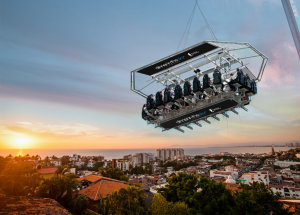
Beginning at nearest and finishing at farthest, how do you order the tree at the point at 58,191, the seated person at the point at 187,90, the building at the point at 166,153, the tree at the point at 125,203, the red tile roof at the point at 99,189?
1. the seated person at the point at 187,90
2. the tree at the point at 125,203
3. the tree at the point at 58,191
4. the red tile roof at the point at 99,189
5. the building at the point at 166,153

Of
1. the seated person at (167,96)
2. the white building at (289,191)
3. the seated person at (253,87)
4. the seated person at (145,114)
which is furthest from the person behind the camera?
the white building at (289,191)

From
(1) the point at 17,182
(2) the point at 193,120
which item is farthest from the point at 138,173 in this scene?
(2) the point at 193,120

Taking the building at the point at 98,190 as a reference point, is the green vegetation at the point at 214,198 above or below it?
above

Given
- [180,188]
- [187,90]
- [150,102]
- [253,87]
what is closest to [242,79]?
[253,87]

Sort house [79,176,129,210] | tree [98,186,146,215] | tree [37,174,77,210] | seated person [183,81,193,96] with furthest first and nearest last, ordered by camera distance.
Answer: house [79,176,129,210] → tree [37,174,77,210] → tree [98,186,146,215] → seated person [183,81,193,96]

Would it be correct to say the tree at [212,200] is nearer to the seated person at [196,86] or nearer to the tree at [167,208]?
the tree at [167,208]

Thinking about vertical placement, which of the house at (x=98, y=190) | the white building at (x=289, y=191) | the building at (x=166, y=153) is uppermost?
the house at (x=98, y=190)

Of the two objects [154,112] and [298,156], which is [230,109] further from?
[298,156]

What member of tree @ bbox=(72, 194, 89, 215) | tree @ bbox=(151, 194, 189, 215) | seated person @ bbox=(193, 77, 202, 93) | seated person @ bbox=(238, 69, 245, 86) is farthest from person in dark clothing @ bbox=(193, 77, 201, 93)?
tree @ bbox=(72, 194, 89, 215)

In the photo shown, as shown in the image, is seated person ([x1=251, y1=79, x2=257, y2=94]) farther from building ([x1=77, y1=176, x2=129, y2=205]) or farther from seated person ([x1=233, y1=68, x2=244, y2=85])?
building ([x1=77, y1=176, x2=129, y2=205])

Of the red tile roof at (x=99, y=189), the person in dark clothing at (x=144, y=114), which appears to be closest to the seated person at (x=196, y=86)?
the person in dark clothing at (x=144, y=114)

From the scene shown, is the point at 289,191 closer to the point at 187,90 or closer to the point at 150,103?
the point at 150,103
